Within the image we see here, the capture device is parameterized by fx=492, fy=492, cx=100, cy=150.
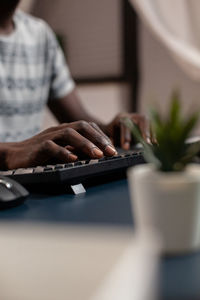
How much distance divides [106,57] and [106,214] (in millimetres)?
2113

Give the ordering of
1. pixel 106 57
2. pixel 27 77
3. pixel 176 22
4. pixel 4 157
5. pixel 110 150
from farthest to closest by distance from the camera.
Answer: pixel 106 57, pixel 176 22, pixel 27 77, pixel 4 157, pixel 110 150

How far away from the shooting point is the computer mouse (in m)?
0.63

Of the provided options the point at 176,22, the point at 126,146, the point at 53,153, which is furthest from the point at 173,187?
the point at 176,22

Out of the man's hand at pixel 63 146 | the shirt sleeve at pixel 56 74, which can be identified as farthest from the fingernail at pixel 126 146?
the shirt sleeve at pixel 56 74

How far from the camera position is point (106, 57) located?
2617 millimetres

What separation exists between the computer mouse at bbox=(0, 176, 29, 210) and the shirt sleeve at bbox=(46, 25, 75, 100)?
1.24 m

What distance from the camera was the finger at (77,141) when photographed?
791 mm

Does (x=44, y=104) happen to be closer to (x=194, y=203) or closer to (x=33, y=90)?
(x=33, y=90)

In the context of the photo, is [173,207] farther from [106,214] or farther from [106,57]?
[106,57]

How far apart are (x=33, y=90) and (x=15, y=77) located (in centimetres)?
8

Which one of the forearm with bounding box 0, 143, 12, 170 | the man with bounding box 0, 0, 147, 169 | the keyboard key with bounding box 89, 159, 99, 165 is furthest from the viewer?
the man with bounding box 0, 0, 147, 169

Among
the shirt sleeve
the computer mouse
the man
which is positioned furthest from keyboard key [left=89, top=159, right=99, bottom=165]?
the shirt sleeve

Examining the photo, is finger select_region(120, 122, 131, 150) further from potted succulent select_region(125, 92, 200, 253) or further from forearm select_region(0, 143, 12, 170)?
potted succulent select_region(125, 92, 200, 253)

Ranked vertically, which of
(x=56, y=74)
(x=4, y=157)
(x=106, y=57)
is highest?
(x=4, y=157)
